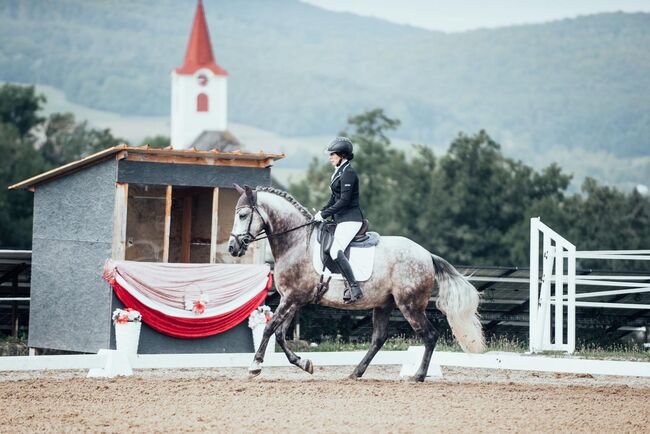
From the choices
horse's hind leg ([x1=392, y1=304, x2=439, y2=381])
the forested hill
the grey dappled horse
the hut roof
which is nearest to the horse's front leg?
the grey dappled horse

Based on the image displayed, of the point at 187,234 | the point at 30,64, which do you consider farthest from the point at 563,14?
the point at 187,234

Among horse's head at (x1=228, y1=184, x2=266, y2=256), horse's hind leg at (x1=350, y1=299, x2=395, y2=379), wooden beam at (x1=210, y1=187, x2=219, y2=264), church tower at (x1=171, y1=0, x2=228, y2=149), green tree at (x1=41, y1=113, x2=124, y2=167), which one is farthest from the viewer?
church tower at (x1=171, y1=0, x2=228, y2=149)

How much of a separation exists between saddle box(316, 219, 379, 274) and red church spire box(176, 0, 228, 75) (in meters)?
86.0

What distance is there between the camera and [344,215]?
11.8 meters

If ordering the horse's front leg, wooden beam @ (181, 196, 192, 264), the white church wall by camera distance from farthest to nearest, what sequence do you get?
the white church wall < wooden beam @ (181, 196, 192, 264) < the horse's front leg

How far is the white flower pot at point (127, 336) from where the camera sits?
1366cm

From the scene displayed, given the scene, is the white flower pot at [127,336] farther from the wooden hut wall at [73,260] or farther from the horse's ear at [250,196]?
the horse's ear at [250,196]

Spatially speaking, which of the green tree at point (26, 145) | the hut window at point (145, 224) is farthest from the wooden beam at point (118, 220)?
the green tree at point (26, 145)

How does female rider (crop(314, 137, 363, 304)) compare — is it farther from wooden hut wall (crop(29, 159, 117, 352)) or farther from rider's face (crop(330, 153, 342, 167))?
wooden hut wall (crop(29, 159, 117, 352))

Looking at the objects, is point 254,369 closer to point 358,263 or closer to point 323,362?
point 323,362

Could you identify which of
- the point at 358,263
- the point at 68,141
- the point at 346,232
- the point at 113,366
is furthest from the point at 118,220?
the point at 68,141

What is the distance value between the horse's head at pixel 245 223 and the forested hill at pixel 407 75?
354 feet

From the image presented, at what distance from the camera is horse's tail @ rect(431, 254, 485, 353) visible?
477 inches

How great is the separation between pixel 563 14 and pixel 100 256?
159m
